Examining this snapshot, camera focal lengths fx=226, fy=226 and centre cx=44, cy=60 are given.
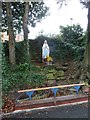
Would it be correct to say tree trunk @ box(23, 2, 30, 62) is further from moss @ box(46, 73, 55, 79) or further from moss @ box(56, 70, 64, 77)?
moss @ box(56, 70, 64, 77)

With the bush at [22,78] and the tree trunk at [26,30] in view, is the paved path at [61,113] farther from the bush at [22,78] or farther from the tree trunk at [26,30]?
the tree trunk at [26,30]

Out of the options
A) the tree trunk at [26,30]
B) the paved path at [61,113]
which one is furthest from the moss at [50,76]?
the paved path at [61,113]

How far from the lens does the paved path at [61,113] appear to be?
5.32 meters

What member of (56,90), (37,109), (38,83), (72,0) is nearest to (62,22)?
(72,0)

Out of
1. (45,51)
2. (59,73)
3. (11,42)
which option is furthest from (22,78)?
(45,51)

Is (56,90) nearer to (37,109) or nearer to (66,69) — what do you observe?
(37,109)

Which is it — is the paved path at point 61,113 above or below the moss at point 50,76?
below

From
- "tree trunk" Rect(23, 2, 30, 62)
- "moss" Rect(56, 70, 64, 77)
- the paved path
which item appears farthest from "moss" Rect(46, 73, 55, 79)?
the paved path

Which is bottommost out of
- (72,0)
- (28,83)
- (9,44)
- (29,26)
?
(28,83)

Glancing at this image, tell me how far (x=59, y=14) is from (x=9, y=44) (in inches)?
103

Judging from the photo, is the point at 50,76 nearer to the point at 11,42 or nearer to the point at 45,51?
the point at 45,51

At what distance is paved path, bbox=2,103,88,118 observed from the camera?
5324 mm

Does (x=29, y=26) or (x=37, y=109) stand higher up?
(x=29, y=26)

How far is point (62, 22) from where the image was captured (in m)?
9.77
